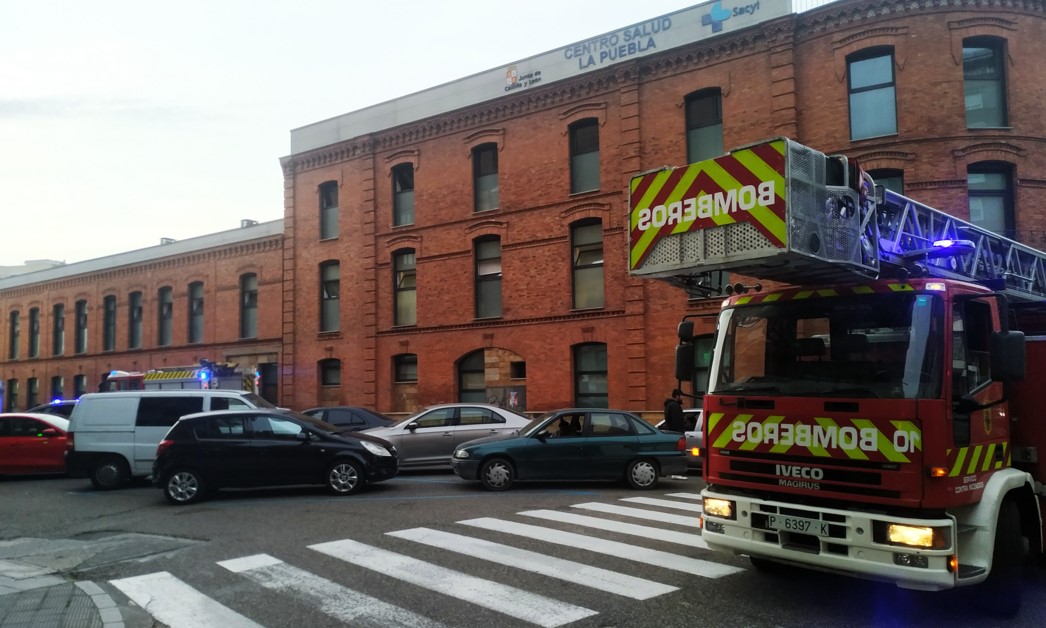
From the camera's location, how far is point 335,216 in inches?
1063

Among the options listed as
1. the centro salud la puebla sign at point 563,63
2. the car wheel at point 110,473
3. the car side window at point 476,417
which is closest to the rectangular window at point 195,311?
the centro salud la puebla sign at point 563,63

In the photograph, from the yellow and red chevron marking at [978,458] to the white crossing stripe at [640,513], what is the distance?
154 inches

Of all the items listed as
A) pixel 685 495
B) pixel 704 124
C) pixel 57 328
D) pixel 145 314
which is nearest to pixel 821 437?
pixel 685 495

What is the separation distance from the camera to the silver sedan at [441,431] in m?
14.9

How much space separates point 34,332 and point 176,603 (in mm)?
43180

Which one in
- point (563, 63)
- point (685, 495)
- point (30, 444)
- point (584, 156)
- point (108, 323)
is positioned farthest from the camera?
point (108, 323)

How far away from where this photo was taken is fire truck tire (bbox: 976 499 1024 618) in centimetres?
534

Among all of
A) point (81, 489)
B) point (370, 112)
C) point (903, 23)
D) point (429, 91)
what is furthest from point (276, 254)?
point (903, 23)

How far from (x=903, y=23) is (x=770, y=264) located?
49.0 ft

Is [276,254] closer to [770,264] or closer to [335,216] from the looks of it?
[335,216]

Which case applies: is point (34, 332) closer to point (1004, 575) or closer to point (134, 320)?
point (134, 320)

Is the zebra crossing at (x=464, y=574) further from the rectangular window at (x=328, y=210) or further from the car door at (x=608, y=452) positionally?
the rectangular window at (x=328, y=210)

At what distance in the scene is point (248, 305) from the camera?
30.2m

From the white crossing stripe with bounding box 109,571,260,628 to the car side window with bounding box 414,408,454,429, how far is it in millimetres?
7818
